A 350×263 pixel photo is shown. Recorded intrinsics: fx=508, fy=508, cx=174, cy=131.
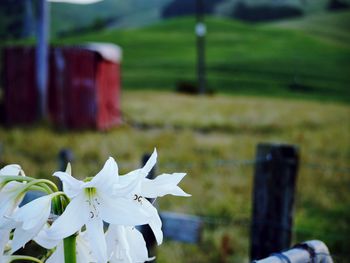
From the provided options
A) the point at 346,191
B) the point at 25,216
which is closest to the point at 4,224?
the point at 25,216

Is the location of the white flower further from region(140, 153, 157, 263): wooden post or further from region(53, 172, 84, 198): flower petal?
region(140, 153, 157, 263): wooden post

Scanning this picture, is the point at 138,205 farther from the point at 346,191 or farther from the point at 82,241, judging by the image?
the point at 346,191

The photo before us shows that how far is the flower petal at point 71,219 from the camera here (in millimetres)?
958

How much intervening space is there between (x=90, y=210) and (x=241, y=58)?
4642 cm

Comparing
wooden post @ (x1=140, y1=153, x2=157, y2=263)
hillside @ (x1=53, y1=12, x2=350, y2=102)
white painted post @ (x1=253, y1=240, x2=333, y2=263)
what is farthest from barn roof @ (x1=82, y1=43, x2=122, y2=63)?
hillside @ (x1=53, y1=12, x2=350, y2=102)

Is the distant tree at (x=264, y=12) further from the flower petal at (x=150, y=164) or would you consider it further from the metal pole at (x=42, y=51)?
the flower petal at (x=150, y=164)

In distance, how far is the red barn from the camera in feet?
39.7

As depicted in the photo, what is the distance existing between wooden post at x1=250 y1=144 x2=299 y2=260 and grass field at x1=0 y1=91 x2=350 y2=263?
1.39 feet

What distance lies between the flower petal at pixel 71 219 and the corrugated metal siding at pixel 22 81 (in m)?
11.7

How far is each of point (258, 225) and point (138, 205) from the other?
2464 millimetres

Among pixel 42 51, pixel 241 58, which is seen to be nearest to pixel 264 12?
pixel 241 58

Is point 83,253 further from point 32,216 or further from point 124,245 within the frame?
point 32,216

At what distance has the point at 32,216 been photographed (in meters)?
0.97

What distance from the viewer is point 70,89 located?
1215 cm
